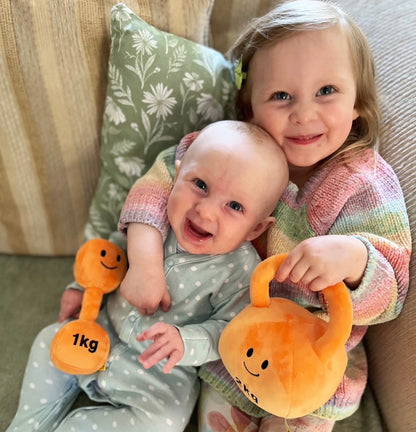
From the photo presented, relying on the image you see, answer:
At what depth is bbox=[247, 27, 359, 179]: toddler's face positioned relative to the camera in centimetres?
82

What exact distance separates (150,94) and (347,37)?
15.2 inches

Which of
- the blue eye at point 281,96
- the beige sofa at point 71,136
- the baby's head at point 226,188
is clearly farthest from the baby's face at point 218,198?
the beige sofa at point 71,136

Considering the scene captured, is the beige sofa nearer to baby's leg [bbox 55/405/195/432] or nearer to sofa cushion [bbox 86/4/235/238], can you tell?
sofa cushion [bbox 86/4/235/238]

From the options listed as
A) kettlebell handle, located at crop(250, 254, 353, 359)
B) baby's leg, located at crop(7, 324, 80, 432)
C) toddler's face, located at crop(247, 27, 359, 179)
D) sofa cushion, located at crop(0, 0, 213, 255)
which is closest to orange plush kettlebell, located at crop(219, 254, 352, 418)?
kettlebell handle, located at crop(250, 254, 353, 359)

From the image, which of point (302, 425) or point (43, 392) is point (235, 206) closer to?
point (302, 425)

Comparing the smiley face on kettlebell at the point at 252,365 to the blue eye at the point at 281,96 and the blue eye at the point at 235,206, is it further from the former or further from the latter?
the blue eye at the point at 281,96

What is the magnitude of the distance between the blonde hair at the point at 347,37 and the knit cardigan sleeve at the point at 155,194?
0.19 metres

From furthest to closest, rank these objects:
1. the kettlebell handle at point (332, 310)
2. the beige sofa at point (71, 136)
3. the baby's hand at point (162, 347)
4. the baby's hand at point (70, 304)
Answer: the baby's hand at point (70, 304)
the beige sofa at point (71, 136)
the baby's hand at point (162, 347)
the kettlebell handle at point (332, 310)

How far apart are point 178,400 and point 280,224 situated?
0.37 m

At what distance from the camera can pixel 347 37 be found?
84 cm

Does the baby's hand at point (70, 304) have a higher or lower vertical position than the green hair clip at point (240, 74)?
lower

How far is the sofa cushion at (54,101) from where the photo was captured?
927 millimetres

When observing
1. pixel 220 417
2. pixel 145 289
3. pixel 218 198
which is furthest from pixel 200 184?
pixel 220 417

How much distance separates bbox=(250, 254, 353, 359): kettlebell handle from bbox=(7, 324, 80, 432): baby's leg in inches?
18.3
